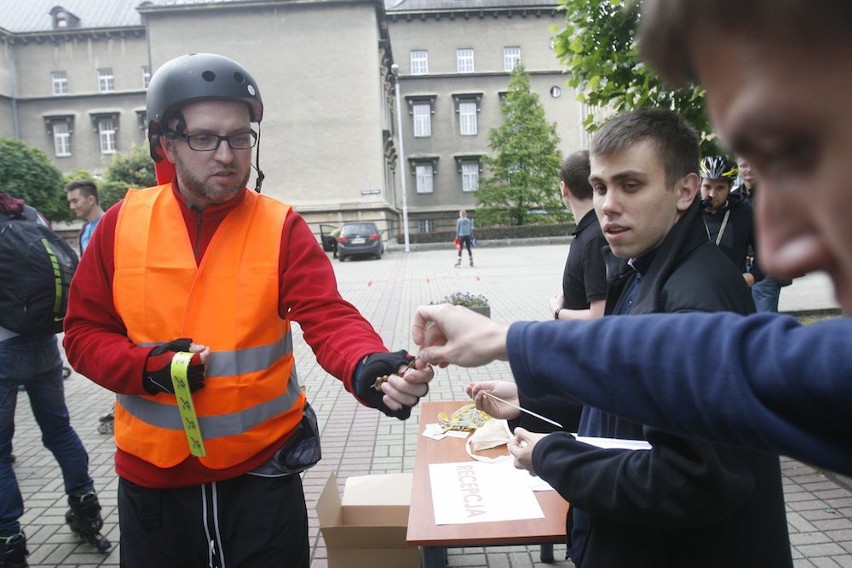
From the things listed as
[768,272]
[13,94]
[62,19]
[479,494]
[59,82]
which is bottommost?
[479,494]

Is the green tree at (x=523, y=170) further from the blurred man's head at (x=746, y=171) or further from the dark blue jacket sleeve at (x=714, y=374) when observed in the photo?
the dark blue jacket sleeve at (x=714, y=374)

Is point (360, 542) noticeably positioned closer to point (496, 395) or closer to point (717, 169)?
point (496, 395)

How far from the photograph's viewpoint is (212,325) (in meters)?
2.11

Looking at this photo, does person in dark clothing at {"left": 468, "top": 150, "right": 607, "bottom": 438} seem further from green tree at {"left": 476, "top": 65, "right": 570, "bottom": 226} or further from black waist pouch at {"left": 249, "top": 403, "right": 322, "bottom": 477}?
green tree at {"left": 476, "top": 65, "right": 570, "bottom": 226}

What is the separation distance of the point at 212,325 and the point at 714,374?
1709mm

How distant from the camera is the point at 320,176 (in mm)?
31750

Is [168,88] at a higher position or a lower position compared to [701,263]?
higher

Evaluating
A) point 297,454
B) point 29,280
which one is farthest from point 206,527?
point 29,280

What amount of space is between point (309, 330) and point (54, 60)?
48.9 meters

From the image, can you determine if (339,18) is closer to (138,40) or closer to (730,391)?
(138,40)

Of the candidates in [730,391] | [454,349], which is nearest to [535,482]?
[454,349]

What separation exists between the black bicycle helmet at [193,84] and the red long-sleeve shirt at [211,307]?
34 centimetres

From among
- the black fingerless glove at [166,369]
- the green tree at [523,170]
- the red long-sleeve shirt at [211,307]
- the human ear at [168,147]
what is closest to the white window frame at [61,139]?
the green tree at [523,170]

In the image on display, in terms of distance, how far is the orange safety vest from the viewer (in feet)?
6.86
